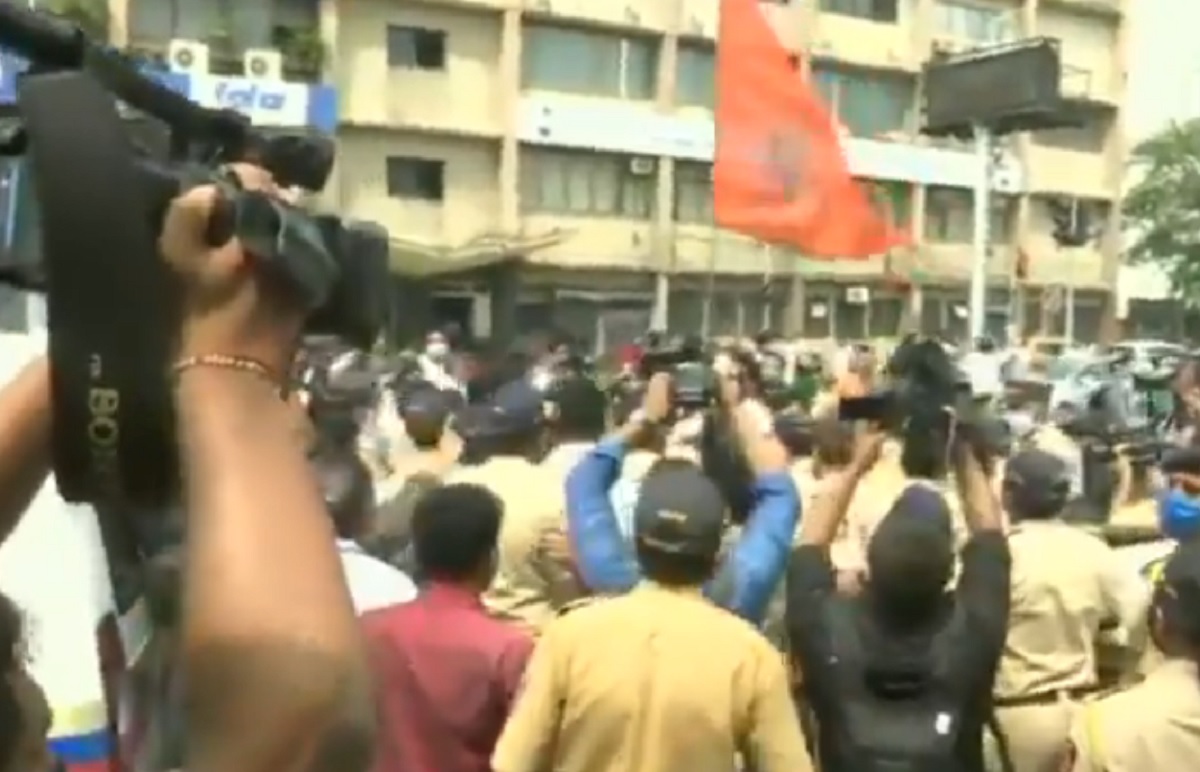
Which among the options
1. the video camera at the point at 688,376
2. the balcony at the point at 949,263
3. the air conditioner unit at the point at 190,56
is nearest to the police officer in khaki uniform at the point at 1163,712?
the video camera at the point at 688,376

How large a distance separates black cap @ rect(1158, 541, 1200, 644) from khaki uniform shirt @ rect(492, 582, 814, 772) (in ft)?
2.15

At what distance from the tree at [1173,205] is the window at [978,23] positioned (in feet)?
12.2

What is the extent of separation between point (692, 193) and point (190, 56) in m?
12.1

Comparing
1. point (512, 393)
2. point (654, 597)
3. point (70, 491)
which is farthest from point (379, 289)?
point (512, 393)

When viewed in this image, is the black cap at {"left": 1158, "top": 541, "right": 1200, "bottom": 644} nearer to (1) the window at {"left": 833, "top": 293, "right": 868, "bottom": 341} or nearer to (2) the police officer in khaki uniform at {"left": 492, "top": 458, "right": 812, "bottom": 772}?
(2) the police officer in khaki uniform at {"left": 492, "top": 458, "right": 812, "bottom": 772}

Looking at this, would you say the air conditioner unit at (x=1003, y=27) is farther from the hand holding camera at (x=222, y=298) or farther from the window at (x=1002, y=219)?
the hand holding camera at (x=222, y=298)

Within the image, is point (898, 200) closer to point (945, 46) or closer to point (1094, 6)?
point (945, 46)

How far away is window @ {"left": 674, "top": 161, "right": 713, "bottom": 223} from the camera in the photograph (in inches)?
1377

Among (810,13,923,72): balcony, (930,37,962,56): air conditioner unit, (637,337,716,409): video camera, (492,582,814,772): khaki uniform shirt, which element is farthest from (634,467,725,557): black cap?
(930,37,962,56): air conditioner unit

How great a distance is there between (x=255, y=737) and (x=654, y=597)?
2135mm

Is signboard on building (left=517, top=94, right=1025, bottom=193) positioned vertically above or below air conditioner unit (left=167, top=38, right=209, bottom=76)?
below

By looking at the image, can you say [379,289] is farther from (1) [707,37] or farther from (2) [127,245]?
(1) [707,37]

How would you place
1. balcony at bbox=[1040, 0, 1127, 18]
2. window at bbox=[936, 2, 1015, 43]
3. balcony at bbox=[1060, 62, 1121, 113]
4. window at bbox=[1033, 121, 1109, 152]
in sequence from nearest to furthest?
window at bbox=[936, 2, 1015, 43], balcony at bbox=[1060, 62, 1121, 113], balcony at bbox=[1040, 0, 1127, 18], window at bbox=[1033, 121, 1109, 152]

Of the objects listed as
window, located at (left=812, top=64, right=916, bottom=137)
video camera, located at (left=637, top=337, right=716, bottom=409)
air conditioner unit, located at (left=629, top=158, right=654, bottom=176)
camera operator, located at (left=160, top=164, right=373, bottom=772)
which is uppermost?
window, located at (left=812, top=64, right=916, bottom=137)
